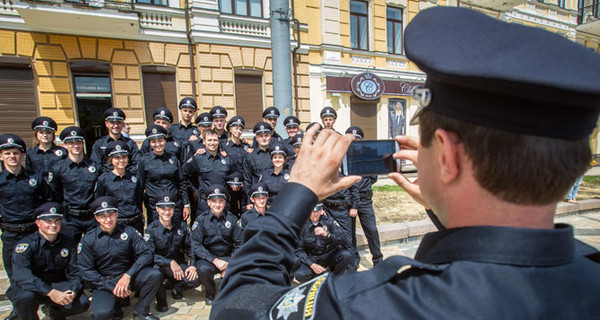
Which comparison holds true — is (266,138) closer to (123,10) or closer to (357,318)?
(357,318)

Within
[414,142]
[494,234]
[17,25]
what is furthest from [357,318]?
[17,25]

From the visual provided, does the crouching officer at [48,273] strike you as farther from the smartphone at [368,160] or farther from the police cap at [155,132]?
the smartphone at [368,160]

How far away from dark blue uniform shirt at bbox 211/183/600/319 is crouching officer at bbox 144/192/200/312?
12.8 ft

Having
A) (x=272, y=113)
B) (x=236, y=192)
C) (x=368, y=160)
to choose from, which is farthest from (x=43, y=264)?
(x=272, y=113)

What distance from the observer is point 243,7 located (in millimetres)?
11422

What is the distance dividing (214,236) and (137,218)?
1344mm

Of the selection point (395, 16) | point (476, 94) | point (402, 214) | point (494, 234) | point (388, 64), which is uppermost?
point (395, 16)

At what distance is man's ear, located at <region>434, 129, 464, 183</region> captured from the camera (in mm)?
732

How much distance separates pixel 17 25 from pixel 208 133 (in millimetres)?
7280

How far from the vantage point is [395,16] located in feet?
48.0

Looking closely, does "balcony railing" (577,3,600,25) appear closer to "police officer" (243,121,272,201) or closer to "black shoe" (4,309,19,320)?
"police officer" (243,121,272,201)

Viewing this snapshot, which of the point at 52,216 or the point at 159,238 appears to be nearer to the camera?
the point at 52,216

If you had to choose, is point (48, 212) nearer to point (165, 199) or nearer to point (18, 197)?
point (18, 197)

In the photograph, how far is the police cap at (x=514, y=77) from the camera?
626mm
